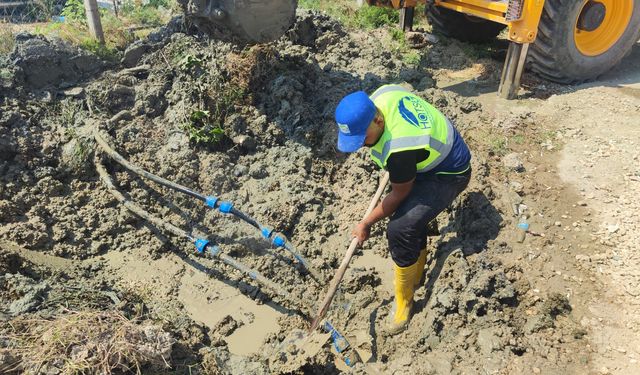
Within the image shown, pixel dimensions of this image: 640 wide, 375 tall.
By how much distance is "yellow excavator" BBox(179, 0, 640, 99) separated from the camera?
4.34 m

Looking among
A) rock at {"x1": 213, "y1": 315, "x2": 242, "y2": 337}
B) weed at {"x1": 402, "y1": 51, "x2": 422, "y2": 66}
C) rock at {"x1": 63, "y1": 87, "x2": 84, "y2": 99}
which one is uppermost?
rock at {"x1": 63, "y1": 87, "x2": 84, "y2": 99}

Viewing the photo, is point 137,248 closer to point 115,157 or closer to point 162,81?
point 115,157

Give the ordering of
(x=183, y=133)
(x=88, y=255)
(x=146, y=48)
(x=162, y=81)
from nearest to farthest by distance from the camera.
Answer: (x=88, y=255) → (x=183, y=133) → (x=162, y=81) → (x=146, y=48)

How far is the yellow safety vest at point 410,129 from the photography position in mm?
2785

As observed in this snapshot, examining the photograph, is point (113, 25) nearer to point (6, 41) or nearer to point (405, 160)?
point (6, 41)

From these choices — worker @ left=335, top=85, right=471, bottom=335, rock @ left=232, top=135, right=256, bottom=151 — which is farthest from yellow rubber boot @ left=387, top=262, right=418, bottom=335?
rock @ left=232, top=135, right=256, bottom=151

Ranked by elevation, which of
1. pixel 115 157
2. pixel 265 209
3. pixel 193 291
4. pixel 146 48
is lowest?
pixel 193 291

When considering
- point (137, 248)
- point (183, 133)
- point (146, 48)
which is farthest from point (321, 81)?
point (137, 248)

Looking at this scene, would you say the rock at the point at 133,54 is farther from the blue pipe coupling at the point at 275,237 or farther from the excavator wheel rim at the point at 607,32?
the excavator wheel rim at the point at 607,32

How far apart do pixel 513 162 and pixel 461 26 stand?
11.4ft

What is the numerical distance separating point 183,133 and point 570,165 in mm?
3537

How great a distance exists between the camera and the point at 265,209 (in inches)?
163

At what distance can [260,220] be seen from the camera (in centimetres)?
411

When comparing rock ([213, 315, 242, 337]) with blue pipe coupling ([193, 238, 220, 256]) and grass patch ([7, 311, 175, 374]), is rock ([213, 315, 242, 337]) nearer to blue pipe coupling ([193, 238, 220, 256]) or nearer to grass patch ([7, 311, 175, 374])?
blue pipe coupling ([193, 238, 220, 256])
